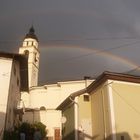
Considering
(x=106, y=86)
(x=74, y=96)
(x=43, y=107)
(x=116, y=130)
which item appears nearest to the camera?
(x=116, y=130)

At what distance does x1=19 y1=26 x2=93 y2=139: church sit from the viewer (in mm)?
40688

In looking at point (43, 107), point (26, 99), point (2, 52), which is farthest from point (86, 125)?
point (26, 99)

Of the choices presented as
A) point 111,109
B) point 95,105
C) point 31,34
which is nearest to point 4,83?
point 95,105

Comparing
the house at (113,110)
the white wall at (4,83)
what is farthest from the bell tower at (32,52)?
the house at (113,110)

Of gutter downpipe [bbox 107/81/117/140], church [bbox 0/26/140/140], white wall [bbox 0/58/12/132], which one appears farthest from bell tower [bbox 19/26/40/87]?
gutter downpipe [bbox 107/81/117/140]

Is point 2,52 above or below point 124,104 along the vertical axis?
above

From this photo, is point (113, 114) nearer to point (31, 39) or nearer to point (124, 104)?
point (124, 104)

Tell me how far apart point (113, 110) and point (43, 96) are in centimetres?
3150

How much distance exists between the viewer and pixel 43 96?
166 feet

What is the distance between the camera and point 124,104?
20.7 meters

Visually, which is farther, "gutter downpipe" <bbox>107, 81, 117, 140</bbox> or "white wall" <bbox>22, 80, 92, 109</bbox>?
"white wall" <bbox>22, 80, 92, 109</bbox>

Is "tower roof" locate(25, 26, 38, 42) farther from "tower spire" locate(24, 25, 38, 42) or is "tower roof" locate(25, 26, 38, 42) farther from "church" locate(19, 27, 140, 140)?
"church" locate(19, 27, 140, 140)

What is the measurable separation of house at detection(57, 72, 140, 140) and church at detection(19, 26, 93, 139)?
353cm

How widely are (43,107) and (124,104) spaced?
29512mm
